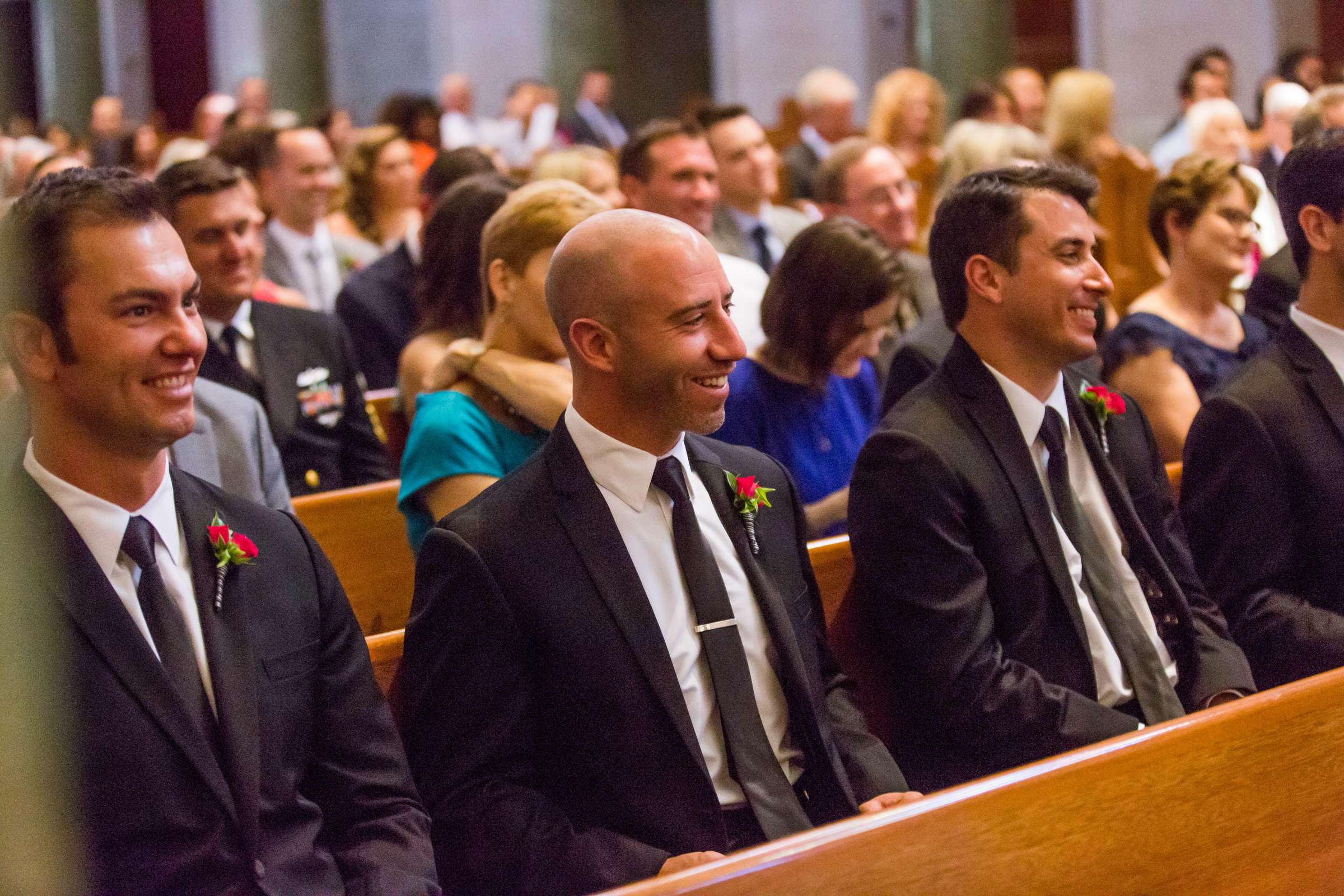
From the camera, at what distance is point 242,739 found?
6.09ft

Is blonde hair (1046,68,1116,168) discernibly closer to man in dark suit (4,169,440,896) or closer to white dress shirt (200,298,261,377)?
white dress shirt (200,298,261,377)

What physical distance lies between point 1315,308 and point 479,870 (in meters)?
2.09

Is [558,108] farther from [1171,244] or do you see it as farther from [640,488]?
[640,488]

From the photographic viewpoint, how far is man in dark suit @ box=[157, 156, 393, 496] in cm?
375

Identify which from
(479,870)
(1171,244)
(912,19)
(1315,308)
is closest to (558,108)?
(912,19)

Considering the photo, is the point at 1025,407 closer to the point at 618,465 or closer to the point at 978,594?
the point at 978,594

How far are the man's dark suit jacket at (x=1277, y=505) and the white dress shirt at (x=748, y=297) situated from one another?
4.65 feet

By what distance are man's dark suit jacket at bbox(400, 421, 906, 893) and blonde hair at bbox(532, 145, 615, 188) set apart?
9.05ft

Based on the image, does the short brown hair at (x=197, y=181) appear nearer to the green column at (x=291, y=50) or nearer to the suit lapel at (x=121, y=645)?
the suit lapel at (x=121, y=645)

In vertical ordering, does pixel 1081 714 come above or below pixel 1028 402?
below

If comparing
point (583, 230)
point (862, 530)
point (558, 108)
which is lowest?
point (862, 530)

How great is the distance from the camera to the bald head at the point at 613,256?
222 centimetres

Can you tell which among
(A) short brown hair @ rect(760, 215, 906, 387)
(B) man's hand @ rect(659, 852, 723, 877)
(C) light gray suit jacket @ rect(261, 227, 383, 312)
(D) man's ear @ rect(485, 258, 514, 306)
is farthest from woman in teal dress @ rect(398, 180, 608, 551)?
(C) light gray suit jacket @ rect(261, 227, 383, 312)

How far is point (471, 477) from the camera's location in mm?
2848
